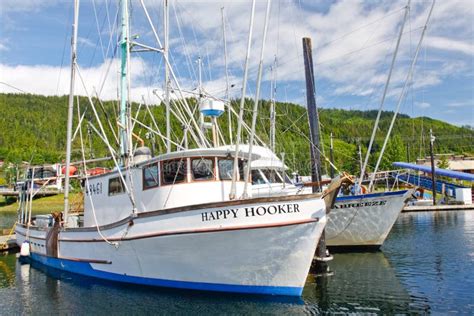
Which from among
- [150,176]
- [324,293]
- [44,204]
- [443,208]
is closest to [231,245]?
[324,293]

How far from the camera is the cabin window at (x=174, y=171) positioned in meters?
14.8

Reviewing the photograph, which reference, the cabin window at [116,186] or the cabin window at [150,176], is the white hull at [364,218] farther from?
the cabin window at [116,186]

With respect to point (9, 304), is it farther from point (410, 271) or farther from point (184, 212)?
point (410, 271)

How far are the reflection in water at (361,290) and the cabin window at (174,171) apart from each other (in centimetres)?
596

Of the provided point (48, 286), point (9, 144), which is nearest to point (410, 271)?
point (48, 286)

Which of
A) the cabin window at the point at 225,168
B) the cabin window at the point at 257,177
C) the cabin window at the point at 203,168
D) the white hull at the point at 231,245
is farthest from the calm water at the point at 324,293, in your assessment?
the cabin window at the point at 257,177

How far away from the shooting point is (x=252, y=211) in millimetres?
12508

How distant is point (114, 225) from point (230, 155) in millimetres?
5024

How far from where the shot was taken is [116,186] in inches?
671

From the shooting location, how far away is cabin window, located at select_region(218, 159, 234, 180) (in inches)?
596

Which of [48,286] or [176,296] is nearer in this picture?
[176,296]

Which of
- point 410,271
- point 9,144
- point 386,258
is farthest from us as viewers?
point 9,144

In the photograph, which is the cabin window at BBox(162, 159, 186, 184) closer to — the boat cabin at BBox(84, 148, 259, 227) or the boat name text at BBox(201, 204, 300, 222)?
the boat cabin at BBox(84, 148, 259, 227)

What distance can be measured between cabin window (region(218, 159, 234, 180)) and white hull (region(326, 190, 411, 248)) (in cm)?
849
